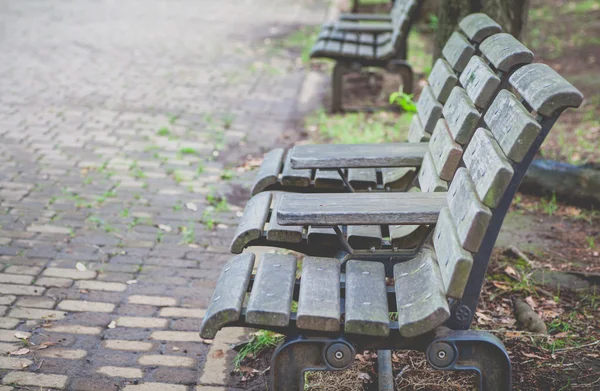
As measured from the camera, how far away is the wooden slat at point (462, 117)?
2904 millimetres

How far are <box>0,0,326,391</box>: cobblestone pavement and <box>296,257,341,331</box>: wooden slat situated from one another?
30.4 inches

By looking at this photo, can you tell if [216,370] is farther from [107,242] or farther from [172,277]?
[107,242]

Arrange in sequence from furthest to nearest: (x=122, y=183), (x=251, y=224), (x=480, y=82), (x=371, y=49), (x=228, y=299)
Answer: (x=371, y=49)
(x=122, y=183)
(x=251, y=224)
(x=480, y=82)
(x=228, y=299)

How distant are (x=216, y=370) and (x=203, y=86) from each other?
491 cm

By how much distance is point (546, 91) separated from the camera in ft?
7.35

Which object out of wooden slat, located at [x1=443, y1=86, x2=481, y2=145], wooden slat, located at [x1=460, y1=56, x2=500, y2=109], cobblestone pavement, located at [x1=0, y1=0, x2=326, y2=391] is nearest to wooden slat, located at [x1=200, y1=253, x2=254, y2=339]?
cobblestone pavement, located at [x1=0, y1=0, x2=326, y2=391]

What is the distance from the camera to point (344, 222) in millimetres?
2621

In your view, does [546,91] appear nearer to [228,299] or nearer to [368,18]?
[228,299]

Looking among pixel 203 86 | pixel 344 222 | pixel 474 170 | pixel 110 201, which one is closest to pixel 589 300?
pixel 474 170

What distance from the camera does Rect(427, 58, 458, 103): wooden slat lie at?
3547 mm

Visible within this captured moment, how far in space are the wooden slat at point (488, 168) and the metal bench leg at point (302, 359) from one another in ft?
2.27

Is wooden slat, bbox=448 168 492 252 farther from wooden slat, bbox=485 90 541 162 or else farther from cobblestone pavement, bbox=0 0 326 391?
cobblestone pavement, bbox=0 0 326 391

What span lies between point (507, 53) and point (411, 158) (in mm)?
786

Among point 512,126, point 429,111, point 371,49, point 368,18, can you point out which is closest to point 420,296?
point 512,126
